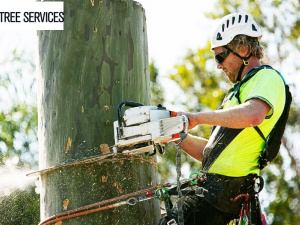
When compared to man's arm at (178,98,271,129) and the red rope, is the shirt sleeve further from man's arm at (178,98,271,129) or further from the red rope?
the red rope

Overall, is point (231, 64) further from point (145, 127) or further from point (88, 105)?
point (88, 105)

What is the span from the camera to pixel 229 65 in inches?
191

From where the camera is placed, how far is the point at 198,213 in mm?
4613

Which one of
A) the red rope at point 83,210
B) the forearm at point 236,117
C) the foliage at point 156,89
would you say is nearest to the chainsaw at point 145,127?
the forearm at point 236,117

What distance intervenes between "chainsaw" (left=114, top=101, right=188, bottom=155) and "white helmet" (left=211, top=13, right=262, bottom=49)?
76 centimetres

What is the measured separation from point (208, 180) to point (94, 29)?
3.96 ft

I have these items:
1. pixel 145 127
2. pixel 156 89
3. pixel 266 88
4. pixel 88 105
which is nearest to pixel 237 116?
pixel 266 88

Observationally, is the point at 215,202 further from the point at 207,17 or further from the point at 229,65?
the point at 207,17

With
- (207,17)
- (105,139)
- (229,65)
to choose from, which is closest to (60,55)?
(105,139)

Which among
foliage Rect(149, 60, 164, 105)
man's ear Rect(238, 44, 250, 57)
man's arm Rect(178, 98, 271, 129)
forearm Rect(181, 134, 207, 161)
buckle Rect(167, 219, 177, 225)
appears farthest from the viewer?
foliage Rect(149, 60, 164, 105)

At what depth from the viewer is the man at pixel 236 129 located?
4371 millimetres

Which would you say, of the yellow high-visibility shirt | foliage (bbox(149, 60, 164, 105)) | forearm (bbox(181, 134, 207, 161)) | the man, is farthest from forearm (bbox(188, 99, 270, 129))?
foliage (bbox(149, 60, 164, 105))

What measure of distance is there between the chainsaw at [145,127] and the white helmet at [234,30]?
30.0 inches

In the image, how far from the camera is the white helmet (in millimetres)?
4883
